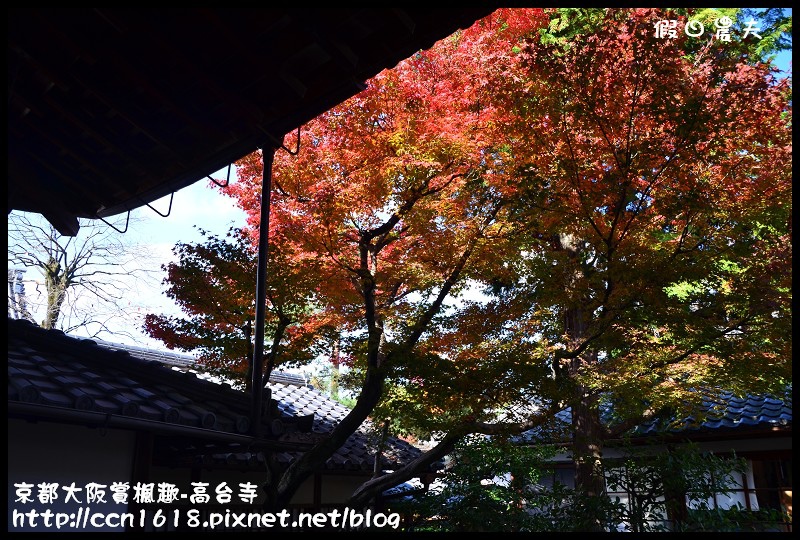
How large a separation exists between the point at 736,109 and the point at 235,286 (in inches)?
282

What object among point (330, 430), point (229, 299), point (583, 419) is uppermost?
point (229, 299)

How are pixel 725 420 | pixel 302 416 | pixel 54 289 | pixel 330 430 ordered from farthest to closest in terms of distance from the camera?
pixel 54 289
pixel 330 430
pixel 725 420
pixel 302 416

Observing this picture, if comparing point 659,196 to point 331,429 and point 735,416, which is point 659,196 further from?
point 331,429

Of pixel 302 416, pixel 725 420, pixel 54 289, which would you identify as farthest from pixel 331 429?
pixel 54 289

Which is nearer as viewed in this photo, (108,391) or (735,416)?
(108,391)

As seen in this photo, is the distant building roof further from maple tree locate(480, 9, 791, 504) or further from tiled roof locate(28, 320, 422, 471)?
maple tree locate(480, 9, 791, 504)

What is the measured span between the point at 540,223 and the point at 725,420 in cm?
555

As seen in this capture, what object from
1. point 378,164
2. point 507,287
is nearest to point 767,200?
point 378,164

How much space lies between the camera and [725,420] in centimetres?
1129

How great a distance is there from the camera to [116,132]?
5137 millimetres

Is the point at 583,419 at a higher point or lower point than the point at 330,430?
higher

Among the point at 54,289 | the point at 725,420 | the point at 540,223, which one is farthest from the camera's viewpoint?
the point at 54,289

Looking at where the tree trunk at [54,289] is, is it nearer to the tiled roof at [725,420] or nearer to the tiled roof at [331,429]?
the tiled roof at [331,429]

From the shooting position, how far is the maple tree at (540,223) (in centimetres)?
781
